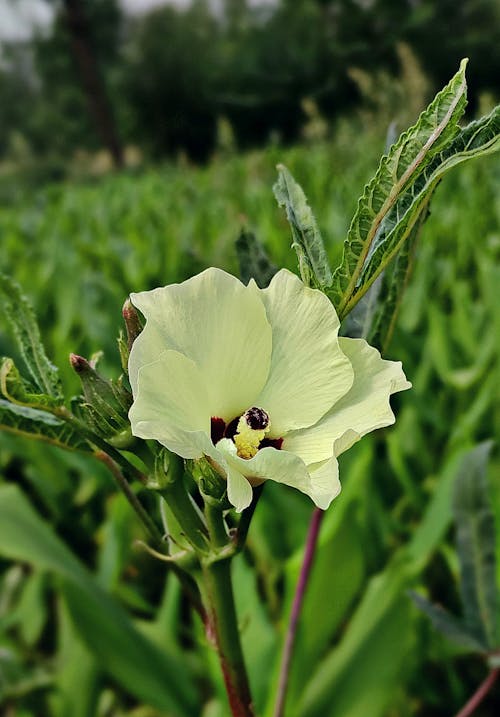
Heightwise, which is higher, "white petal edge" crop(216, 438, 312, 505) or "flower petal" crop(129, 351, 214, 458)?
"flower petal" crop(129, 351, 214, 458)

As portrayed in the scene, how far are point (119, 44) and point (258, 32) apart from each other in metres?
8.07

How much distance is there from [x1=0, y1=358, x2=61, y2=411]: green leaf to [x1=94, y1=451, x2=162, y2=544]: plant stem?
0.06 meters

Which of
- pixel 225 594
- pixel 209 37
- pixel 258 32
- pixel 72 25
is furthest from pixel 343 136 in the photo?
pixel 209 37

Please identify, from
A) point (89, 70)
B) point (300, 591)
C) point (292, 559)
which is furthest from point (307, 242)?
point (89, 70)

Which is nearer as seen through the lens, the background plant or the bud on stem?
the bud on stem

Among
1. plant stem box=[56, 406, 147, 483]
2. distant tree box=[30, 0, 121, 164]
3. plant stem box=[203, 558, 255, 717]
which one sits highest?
distant tree box=[30, 0, 121, 164]

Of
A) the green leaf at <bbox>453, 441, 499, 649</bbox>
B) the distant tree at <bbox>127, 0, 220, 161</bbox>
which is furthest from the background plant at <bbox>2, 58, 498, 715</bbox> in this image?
the distant tree at <bbox>127, 0, 220, 161</bbox>

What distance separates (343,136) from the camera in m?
3.95

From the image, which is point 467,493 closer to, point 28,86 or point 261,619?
point 261,619

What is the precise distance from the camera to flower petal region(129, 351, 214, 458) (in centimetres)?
34

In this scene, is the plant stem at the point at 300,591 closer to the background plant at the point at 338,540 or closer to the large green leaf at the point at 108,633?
the background plant at the point at 338,540

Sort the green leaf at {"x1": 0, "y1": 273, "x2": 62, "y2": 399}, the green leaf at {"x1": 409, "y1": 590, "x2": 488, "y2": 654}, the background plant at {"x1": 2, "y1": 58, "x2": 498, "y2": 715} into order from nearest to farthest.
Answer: the green leaf at {"x1": 0, "y1": 273, "x2": 62, "y2": 399}
the green leaf at {"x1": 409, "y1": 590, "x2": 488, "y2": 654}
the background plant at {"x1": 2, "y1": 58, "x2": 498, "y2": 715}

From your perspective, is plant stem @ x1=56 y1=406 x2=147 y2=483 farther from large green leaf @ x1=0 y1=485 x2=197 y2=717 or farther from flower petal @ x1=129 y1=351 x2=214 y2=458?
large green leaf @ x1=0 y1=485 x2=197 y2=717

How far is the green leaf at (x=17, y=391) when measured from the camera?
38 centimetres
